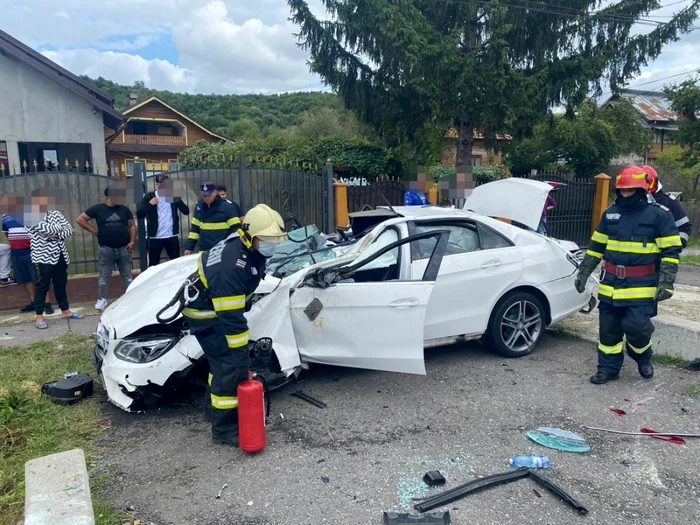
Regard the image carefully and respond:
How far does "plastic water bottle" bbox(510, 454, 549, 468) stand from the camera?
3281mm

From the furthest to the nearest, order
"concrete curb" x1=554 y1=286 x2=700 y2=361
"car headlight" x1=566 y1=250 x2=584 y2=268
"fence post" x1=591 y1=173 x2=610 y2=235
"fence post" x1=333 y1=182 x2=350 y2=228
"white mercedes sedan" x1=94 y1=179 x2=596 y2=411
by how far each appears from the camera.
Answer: "fence post" x1=591 y1=173 x2=610 y2=235 < "fence post" x1=333 y1=182 x2=350 y2=228 < "car headlight" x1=566 y1=250 x2=584 y2=268 < "concrete curb" x1=554 y1=286 x2=700 y2=361 < "white mercedes sedan" x1=94 y1=179 x2=596 y2=411

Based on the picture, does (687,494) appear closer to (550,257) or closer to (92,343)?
(550,257)

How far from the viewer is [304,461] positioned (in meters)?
3.40

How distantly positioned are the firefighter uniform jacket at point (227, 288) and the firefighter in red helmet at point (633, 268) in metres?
3.07

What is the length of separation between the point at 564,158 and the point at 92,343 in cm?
1852

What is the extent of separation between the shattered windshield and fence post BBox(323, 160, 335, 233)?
181 inches

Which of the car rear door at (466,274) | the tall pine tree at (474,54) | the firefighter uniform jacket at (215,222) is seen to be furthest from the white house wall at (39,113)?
the car rear door at (466,274)

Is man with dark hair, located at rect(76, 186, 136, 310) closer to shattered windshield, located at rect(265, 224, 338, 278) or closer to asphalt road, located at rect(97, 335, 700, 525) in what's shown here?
shattered windshield, located at rect(265, 224, 338, 278)

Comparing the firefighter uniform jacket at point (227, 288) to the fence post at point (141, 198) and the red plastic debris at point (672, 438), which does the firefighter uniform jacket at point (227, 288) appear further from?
the fence post at point (141, 198)

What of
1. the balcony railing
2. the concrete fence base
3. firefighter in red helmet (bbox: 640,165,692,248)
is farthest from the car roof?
the balcony railing

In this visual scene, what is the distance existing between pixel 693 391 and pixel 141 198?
23.8ft

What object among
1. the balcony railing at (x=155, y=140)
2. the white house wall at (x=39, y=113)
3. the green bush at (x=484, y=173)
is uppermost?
the balcony railing at (x=155, y=140)

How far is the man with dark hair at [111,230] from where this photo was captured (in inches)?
270

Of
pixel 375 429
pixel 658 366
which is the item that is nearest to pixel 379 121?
pixel 658 366
